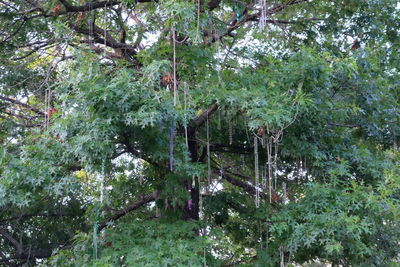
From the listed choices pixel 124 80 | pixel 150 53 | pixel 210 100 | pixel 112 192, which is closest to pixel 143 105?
pixel 124 80

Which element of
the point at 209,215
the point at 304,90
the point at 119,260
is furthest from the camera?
the point at 209,215

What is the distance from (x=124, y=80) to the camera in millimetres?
4242

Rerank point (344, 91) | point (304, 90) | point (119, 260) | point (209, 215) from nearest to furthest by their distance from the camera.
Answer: point (119, 260) < point (304, 90) < point (344, 91) < point (209, 215)

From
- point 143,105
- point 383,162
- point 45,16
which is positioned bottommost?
point 383,162

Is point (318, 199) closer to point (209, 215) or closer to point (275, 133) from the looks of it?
point (275, 133)

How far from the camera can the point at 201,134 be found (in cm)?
589

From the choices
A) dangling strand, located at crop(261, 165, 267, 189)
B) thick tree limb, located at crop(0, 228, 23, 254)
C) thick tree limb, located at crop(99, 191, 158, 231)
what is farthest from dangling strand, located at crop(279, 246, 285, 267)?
thick tree limb, located at crop(0, 228, 23, 254)

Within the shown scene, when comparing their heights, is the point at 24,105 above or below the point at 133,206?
above

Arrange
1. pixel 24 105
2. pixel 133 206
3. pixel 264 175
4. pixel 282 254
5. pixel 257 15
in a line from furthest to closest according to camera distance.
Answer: pixel 24 105, pixel 257 15, pixel 133 206, pixel 264 175, pixel 282 254

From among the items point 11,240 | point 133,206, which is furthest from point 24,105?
point 133,206

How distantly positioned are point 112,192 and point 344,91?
100 inches

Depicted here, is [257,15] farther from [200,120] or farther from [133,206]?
[133,206]

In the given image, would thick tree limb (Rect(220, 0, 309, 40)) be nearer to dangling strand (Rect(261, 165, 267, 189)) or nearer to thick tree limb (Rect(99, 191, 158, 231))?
dangling strand (Rect(261, 165, 267, 189))

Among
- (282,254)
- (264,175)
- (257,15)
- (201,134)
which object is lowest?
(282,254)
